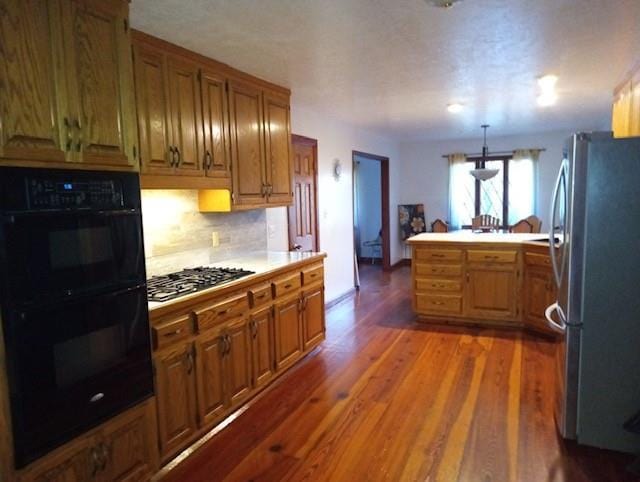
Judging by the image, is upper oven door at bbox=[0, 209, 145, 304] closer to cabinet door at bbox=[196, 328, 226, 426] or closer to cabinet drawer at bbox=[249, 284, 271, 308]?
cabinet door at bbox=[196, 328, 226, 426]

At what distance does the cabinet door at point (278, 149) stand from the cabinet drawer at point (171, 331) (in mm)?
1487

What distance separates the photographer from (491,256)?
4.41 metres

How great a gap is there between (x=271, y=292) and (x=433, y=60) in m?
1.99

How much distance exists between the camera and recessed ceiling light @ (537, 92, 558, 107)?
14.2 feet

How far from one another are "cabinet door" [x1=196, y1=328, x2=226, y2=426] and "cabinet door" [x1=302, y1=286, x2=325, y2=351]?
1.06 m

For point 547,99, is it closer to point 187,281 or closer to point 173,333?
point 187,281

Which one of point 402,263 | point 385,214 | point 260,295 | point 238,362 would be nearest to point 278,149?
point 260,295

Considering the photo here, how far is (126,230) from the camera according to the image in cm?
194

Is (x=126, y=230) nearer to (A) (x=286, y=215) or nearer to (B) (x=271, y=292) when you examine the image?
(B) (x=271, y=292)

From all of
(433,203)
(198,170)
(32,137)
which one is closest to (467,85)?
(198,170)

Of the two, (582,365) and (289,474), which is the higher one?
(582,365)

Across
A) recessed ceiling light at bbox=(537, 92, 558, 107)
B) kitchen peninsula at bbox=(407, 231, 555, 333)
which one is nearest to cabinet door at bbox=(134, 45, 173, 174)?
kitchen peninsula at bbox=(407, 231, 555, 333)

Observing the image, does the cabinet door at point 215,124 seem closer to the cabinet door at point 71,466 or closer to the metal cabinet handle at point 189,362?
the metal cabinet handle at point 189,362

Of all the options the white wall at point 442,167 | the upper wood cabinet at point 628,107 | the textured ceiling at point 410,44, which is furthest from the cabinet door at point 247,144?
the white wall at point 442,167
